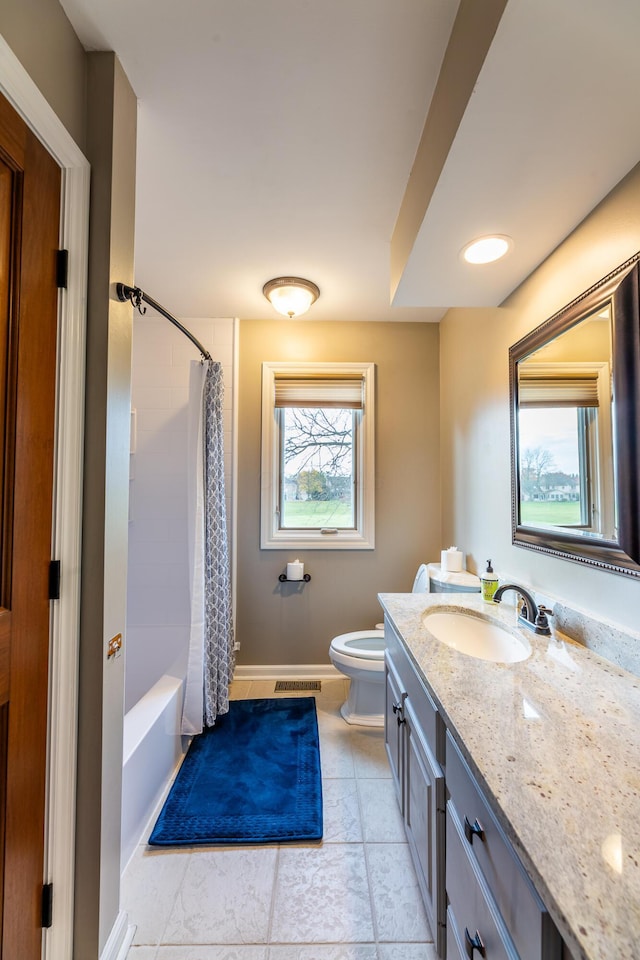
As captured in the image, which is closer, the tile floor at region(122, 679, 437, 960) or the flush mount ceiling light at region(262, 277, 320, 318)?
the tile floor at region(122, 679, 437, 960)

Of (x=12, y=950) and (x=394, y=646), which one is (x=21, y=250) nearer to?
(x=12, y=950)

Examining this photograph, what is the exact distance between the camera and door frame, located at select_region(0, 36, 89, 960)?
0.99 meters

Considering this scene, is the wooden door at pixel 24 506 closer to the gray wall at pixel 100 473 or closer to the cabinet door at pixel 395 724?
the gray wall at pixel 100 473

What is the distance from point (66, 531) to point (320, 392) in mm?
2030

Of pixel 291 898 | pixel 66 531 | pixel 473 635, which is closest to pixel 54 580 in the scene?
pixel 66 531

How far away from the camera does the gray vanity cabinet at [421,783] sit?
3.37 feet

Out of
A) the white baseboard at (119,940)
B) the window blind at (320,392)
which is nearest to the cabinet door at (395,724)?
the white baseboard at (119,940)

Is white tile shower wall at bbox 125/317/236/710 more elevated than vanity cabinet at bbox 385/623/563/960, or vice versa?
white tile shower wall at bbox 125/317/236/710

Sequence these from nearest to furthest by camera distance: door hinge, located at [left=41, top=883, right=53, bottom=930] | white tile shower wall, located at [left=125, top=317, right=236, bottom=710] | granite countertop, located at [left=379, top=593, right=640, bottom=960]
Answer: granite countertop, located at [left=379, top=593, right=640, bottom=960] → door hinge, located at [left=41, top=883, right=53, bottom=930] → white tile shower wall, located at [left=125, top=317, right=236, bottom=710]

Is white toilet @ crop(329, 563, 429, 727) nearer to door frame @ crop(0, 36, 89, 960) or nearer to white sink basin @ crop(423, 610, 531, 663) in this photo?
white sink basin @ crop(423, 610, 531, 663)

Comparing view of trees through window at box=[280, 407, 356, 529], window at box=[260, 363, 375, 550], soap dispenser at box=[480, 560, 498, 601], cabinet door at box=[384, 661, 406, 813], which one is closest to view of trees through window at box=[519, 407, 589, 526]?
soap dispenser at box=[480, 560, 498, 601]

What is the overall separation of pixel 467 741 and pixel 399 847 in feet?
3.55

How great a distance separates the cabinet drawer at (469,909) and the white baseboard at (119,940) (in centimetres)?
90

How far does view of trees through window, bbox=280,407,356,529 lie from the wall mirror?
1.31 meters
